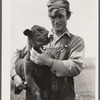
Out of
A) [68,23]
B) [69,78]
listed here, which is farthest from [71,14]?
[69,78]

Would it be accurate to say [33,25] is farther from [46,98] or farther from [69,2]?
[46,98]

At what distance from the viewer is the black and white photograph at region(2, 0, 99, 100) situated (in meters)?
1.55

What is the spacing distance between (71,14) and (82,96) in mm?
411

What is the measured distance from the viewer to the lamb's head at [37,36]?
1.55 m

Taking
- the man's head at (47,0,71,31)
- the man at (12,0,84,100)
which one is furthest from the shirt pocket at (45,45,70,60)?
the man's head at (47,0,71,31)

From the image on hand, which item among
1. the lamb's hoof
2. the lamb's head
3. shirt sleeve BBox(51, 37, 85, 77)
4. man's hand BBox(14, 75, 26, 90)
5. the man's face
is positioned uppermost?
the man's face

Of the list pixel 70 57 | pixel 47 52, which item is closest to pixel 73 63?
pixel 70 57

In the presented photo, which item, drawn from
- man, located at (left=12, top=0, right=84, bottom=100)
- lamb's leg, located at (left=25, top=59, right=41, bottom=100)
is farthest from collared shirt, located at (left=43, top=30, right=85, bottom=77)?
lamb's leg, located at (left=25, top=59, right=41, bottom=100)

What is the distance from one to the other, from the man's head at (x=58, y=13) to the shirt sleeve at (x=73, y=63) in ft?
0.35

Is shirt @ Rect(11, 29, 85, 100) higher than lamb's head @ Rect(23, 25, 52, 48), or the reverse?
lamb's head @ Rect(23, 25, 52, 48)

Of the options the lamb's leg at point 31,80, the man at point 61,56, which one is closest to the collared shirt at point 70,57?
the man at point 61,56

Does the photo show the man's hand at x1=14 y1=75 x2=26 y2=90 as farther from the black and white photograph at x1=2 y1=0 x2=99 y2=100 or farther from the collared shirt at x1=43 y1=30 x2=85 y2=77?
the collared shirt at x1=43 y1=30 x2=85 y2=77

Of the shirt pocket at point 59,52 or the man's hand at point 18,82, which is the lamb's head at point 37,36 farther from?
the man's hand at point 18,82
